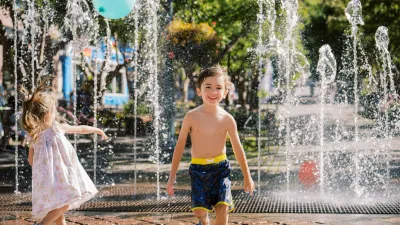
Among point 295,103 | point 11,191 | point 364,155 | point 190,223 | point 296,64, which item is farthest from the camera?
point 295,103

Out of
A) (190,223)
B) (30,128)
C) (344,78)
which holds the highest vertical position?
(344,78)

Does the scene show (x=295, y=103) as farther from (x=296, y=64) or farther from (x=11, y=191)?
(x=11, y=191)

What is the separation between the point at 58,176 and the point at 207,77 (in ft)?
3.98

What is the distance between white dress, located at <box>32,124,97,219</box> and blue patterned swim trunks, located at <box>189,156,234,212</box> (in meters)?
0.81

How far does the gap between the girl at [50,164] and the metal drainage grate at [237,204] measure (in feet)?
5.31

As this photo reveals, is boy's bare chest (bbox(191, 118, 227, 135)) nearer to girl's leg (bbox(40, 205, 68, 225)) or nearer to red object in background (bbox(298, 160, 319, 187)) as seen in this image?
girl's leg (bbox(40, 205, 68, 225))

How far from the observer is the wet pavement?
477 cm

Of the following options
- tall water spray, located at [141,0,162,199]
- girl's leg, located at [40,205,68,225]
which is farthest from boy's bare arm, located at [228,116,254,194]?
tall water spray, located at [141,0,162,199]

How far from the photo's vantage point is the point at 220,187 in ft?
11.9

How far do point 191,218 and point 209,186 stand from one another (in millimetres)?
1408

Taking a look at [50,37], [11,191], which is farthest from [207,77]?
[50,37]

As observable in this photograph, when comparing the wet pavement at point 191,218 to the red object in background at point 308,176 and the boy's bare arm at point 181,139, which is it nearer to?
the boy's bare arm at point 181,139

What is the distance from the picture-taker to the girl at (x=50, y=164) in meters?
3.82

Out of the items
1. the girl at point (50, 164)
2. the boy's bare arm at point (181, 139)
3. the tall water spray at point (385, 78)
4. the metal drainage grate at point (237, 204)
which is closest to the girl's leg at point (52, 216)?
the girl at point (50, 164)
